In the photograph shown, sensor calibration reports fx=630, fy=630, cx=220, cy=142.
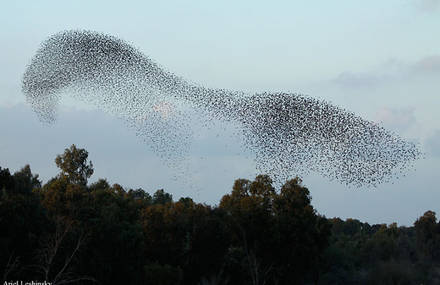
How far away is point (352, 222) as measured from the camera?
145m

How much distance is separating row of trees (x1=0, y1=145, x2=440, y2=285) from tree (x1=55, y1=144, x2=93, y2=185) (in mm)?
99

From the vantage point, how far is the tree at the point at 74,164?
6175 centimetres

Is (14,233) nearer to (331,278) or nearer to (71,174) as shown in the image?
(71,174)

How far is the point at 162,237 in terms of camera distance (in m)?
57.1

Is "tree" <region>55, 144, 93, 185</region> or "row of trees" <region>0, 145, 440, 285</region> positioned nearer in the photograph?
"row of trees" <region>0, 145, 440, 285</region>

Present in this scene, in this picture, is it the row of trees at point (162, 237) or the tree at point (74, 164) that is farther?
the tree at point (74, 164)

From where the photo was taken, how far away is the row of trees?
40531 millimetres

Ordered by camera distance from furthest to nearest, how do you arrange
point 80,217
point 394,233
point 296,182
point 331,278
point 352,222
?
1. point 352,222
2. point 394,233
3. point 331,278
4. point 296,182
5. point 80,217

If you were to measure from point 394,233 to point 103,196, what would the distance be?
79366mm

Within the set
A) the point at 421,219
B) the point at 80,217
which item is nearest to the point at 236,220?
the point at 80,217

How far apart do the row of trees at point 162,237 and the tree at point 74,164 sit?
99 millimetres

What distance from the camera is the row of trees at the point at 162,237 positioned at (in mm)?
40531

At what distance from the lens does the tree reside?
61750mm

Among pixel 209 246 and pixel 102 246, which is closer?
pixel 102 246
